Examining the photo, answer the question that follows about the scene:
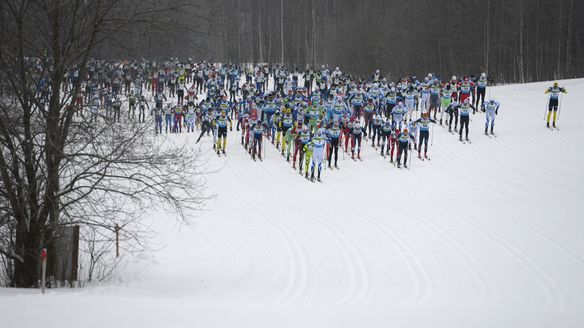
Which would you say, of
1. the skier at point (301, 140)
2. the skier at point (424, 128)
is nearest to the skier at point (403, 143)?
the skier at point (424, 128)

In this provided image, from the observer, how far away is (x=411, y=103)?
31578 millimetres

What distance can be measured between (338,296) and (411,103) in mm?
20608

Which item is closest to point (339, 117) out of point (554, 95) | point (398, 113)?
point (398, 113)

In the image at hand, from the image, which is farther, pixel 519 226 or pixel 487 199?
pixel 487 199

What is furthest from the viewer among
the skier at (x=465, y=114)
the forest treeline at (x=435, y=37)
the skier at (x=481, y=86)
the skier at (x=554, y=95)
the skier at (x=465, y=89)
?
the forest treeline at (x=435, y=37)

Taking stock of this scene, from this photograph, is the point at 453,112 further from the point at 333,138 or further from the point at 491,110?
the point at 333,138

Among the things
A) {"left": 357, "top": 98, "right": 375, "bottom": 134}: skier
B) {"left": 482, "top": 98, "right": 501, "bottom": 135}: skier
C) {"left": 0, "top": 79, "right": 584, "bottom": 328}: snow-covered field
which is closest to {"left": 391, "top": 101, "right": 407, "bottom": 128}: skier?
{"left": 357, "top": 98, "right": 375, "bottom": 134}: skier

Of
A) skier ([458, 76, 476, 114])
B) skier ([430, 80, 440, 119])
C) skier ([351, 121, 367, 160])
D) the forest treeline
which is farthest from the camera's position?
the forest treeline

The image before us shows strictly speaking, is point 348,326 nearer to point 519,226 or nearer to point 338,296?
point 338,296

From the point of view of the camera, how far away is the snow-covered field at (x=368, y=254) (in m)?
9.69

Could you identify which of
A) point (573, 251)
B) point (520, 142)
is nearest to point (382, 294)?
point (573, 251)

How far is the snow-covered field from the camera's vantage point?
31.8 feet

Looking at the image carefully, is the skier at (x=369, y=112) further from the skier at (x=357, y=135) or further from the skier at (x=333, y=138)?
the skier at (x=333, y=138)

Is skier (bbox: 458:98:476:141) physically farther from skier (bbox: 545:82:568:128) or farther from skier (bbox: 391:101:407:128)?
skier (bbox: 545:82:568:128)
